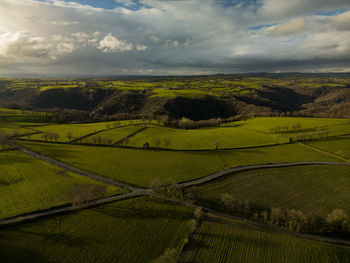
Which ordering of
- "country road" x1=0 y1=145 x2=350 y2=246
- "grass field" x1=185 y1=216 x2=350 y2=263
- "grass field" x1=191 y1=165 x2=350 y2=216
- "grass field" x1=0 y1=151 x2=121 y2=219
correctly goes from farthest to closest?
"grass field" x1=191 y1=165 x2=350 y2=216 → "grass field" x1=0 y1=151 x2=121 y2=219 → "country road" x1=0 y1=145 x2=350 y2=246 → "grass field" x1=185 y1=216 x2=350 y2=263

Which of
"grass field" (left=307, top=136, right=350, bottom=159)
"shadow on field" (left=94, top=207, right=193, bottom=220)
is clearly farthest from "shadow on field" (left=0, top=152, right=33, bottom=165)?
"grass field" (left=307, top=136, right=350, bottom=159)

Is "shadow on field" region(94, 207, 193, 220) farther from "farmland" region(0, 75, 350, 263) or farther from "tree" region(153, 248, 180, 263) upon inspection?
"tree" region(153, 248, 180, 263)

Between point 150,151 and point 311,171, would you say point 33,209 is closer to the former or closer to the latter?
point 150,151

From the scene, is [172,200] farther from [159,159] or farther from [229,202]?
[159,159]

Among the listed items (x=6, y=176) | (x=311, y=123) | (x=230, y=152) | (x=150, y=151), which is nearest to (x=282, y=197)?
(x=230, y=152)

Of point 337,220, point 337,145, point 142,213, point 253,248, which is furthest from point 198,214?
point 337,145

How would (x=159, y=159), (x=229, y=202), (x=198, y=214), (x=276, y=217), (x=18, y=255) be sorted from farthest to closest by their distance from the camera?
(x=159, y=159) → (x=229, y=202) → (x=276, y=217) → (x=198, y=214) → (x=18, y=255)
